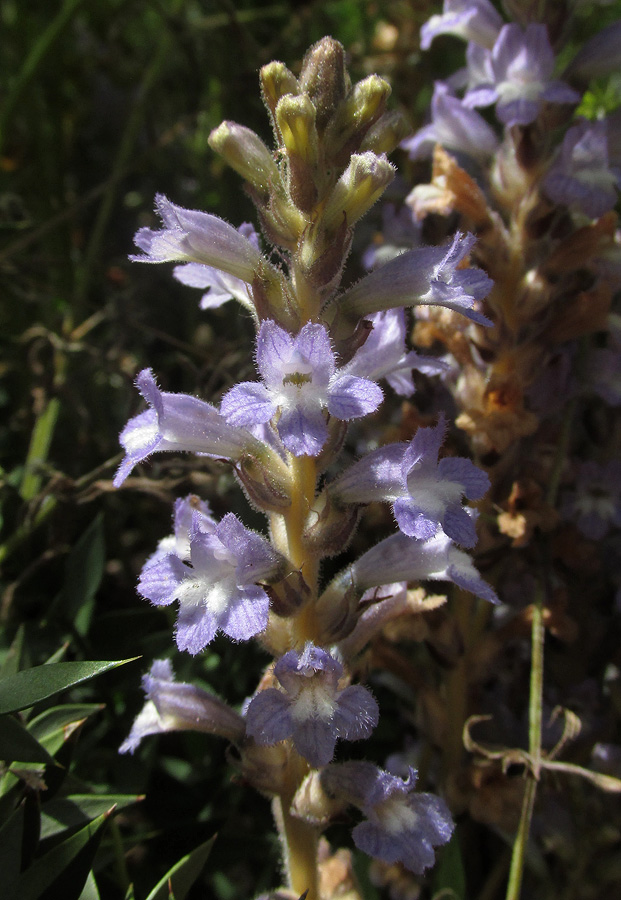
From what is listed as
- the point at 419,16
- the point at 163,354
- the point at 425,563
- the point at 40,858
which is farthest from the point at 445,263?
the point at 419,16

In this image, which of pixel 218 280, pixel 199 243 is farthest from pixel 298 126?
pixel 218 280

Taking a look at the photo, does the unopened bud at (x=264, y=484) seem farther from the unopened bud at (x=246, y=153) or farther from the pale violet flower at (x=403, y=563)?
the unopened bud at (x=246, y=153)

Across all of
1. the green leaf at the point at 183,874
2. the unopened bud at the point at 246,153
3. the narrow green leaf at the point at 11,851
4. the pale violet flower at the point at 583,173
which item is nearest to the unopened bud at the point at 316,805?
the green leaf at the point at 183,874

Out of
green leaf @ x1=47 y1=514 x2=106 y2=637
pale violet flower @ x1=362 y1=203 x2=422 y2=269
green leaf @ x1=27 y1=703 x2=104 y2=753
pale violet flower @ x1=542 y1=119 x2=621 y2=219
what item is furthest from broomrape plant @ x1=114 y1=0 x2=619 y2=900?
pale violet flower @ x1=362 y1=203 x2=422 y2=269

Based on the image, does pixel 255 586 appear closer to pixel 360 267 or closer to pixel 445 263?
pixel 445 263

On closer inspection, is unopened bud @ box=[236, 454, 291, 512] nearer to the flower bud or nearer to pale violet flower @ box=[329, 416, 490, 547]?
pale violet flower @ box=[329, 416, 490, 547]
